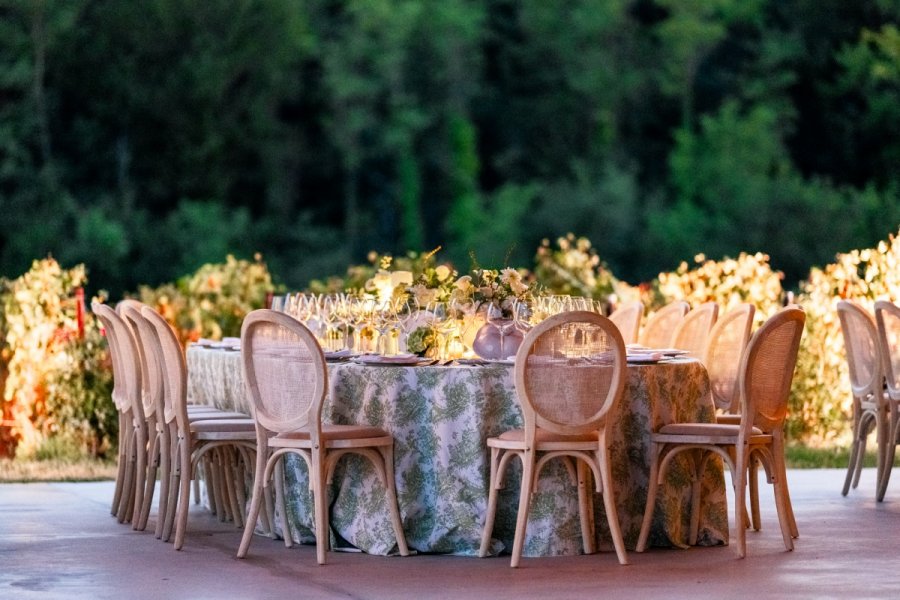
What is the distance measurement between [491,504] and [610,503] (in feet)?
1.40

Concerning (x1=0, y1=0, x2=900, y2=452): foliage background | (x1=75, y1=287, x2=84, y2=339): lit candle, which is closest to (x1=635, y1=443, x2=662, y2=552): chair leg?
(x1=75, y1=287, x2=84, y2=339): lit candle

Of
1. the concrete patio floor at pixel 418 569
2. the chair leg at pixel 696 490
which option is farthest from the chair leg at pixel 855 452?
the chair leg at pixel 696 490

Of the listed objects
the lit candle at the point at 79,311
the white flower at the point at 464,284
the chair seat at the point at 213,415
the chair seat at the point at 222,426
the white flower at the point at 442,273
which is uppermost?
the lit candle at the point at 79,311

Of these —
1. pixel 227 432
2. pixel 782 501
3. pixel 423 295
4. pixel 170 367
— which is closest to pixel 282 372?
pixel 227 432

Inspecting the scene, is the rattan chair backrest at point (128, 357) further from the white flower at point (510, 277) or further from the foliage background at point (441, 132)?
Result: the foliage background at point (441, 132)

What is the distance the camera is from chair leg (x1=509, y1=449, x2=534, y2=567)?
5629mm

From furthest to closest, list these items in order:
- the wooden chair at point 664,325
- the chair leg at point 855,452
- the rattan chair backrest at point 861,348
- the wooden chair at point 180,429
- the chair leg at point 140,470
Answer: the wooden chair at point 664,325, the chair leg at point 855,452, the rattan chair backrest at point 861,348, the chair leg at point 140,470, the wooden chair at point 180,429

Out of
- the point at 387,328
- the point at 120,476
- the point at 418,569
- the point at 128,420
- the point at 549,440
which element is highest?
the point at 387,328

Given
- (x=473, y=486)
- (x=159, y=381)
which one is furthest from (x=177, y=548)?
(x=473, y=486)

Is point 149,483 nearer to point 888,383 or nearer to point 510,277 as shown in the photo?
point 510,277

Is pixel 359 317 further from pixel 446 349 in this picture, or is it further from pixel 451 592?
pixel 451 592

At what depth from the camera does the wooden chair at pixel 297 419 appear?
226 inches

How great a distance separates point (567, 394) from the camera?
566 centimetres

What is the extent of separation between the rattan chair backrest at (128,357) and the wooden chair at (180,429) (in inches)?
13.7
